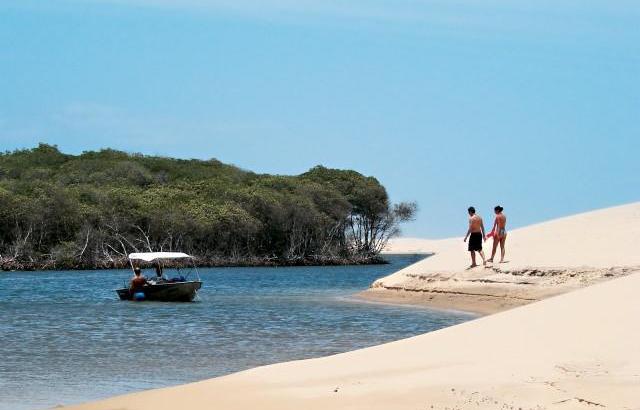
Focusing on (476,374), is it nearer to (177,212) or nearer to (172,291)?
(172,291)

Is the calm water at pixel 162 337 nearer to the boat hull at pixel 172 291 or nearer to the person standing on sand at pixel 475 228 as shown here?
the boat hull at pixel 172 291

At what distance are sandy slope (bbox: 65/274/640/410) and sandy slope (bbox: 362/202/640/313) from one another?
1312cm

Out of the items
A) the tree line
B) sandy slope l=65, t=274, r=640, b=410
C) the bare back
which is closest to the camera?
sandy slope l=65, t=274, r=640, b=410

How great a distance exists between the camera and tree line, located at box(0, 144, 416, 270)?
87.0 m

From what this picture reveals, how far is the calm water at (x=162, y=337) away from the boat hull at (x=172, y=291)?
55 centimetres

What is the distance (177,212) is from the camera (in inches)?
3590

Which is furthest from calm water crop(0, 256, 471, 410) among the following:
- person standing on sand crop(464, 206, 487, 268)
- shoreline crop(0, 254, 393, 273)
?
shoreline crop(0, 254, 393, 273)

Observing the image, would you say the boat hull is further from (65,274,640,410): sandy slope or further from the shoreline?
the shoreline

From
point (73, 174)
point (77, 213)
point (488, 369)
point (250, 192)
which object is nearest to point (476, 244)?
point (488, 369)

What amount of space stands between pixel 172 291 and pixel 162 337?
14781 millimetres

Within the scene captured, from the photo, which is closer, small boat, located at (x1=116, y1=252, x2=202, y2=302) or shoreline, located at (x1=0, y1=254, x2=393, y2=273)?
small boat, located at (x1=116, y1=252, x2=202, y2=302)

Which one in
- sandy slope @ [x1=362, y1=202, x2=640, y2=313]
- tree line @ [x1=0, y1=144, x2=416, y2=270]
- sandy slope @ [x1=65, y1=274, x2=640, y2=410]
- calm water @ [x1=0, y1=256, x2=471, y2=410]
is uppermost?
tree line @ [x1=0, y1=144, x2=416, y2=270]

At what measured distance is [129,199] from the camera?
9250 cm

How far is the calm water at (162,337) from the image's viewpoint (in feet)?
47.0
